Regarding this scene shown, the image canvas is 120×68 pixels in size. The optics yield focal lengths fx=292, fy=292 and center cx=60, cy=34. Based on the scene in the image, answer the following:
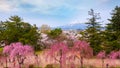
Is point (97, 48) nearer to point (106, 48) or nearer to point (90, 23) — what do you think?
point (106, 48)

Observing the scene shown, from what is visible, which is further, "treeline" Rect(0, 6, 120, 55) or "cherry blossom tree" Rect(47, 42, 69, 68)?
"treeline" Rect(0, 6, 120, 55)

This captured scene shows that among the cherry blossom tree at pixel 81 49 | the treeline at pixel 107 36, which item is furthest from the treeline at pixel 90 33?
the cherry blossom tree at pixel 81 49

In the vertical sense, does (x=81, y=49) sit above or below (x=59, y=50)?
below

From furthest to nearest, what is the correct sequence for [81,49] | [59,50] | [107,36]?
[107,36] < [81,49] < [59,50]

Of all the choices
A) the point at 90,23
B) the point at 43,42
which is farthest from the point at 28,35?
the point at 90,23

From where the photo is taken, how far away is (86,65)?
3478cm

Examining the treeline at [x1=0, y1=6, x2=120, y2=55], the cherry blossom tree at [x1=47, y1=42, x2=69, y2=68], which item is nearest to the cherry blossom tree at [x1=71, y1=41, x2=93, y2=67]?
the cherry blossom tree at [x1=47, y1=42, x2=69, y2=68]

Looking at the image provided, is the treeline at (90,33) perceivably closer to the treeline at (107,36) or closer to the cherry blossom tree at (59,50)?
the treeline at (107,36)

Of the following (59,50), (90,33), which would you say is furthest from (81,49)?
(90,33)

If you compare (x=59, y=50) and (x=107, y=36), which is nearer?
(x=59, y=50)

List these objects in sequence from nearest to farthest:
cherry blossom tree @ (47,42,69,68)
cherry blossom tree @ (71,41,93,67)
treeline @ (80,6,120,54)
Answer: cherry blossom tree @ (47,42,69,68)
cherry blossom tree @ (71,41,93,67)
treeline @ (80,6,120,54)

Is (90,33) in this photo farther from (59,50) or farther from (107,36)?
(59,50)

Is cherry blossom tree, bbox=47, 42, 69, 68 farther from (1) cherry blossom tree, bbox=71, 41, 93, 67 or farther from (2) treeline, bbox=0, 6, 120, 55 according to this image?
(2) treeline, bbox=0, 6, 120, 55

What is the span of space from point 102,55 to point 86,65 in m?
3.19
